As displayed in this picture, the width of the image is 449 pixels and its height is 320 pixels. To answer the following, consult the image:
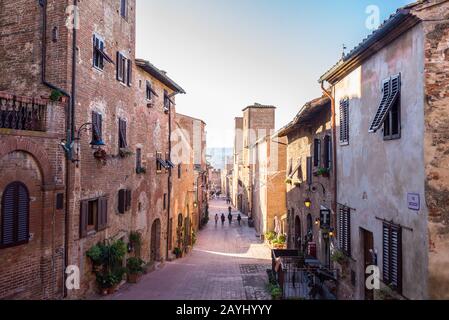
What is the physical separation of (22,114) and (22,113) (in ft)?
0.09

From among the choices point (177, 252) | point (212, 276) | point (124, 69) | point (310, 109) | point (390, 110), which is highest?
point (124, 69)

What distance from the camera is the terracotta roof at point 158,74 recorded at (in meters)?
18.0

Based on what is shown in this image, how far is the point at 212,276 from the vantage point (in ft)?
58.6

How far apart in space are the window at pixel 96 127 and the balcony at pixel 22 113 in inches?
86.5

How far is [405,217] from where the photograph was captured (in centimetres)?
784

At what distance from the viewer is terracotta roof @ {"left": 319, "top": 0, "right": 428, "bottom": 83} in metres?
7.31

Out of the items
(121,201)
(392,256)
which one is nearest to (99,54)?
(121,201)

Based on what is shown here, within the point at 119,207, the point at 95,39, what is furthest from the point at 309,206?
the point at 95,39

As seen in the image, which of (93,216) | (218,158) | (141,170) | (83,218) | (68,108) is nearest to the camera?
(68,108)

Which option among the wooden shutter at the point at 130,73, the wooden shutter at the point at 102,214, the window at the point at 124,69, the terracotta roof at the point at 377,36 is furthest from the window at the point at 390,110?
the wooden shutter at the point at 130,73

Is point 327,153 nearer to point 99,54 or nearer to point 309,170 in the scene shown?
point 309,170

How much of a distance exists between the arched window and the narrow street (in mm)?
5074

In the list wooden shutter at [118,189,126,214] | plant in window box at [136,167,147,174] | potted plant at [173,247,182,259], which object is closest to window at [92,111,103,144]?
wooden shutter at [118,189,126,214]

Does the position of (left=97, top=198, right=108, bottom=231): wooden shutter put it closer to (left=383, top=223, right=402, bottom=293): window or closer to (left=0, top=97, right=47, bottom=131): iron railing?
(left=0, top=97, right=47, bottom=131): iron railing
